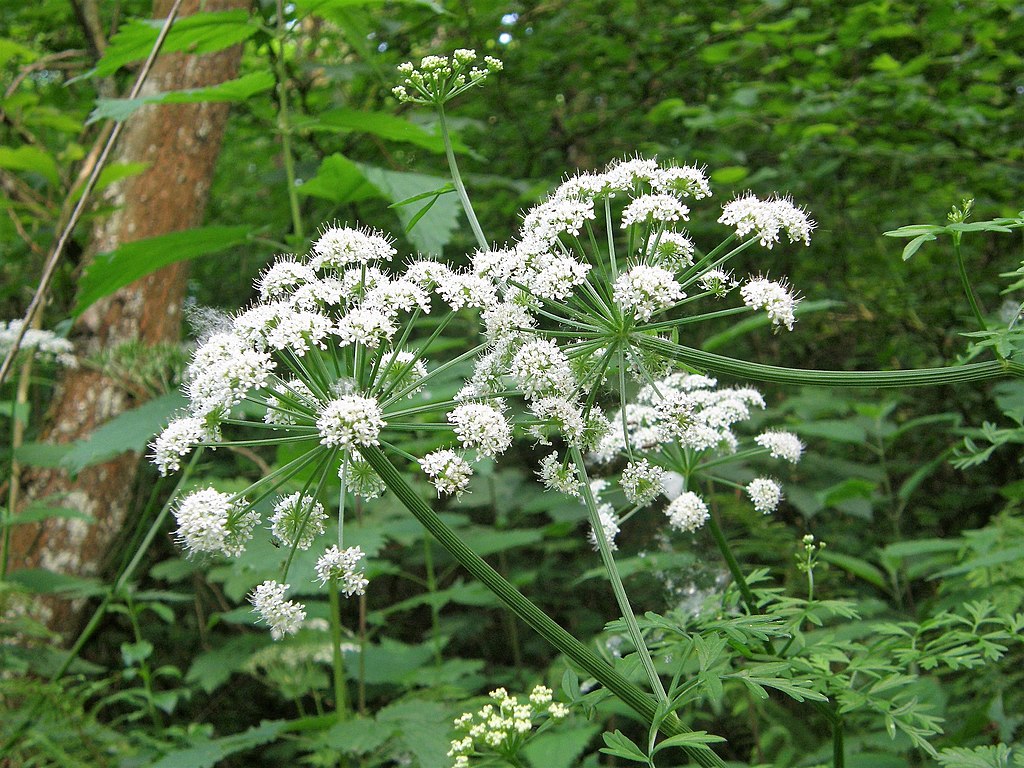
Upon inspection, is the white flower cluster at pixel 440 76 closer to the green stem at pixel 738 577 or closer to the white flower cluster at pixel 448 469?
the white flower cluster at pixel 448 469

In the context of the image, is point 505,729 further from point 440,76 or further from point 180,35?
point 180,35

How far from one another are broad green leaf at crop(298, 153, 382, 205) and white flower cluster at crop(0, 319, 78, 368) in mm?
1714

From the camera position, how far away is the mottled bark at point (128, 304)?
462cm

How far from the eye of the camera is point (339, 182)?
11.1 ft

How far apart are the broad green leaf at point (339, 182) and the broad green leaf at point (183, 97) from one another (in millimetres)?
399

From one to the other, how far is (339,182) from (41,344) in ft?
6.54

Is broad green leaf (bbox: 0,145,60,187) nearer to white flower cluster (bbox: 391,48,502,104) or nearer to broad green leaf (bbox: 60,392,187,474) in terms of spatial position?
broad green leaf (bbox: 60,392,187,474)

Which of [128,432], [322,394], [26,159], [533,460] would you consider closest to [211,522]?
[322,394]

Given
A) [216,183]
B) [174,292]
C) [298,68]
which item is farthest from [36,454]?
→ [216,183]

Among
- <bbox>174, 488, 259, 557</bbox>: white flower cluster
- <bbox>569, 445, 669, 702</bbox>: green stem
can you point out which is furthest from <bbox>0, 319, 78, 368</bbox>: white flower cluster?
<bbox>569, 445, 669, 702</bbox>: green stem

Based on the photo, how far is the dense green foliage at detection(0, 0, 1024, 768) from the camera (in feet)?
10.1

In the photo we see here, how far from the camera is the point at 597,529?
1.64 m

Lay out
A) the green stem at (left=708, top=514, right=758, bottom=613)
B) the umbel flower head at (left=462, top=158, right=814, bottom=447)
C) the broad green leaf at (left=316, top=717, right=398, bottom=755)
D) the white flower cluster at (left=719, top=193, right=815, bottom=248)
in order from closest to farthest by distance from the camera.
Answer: the umbel flower head at (left=462, top=158, right=814, bottom=447), the white flower cluster at (left=719, top=193, right=815, bottom=248), the green stem at (left=708, top=514, right=758, bottom=613), the broad green leaf at (left=316, top=717, right=398, bottom=755)

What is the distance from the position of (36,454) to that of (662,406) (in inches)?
137
